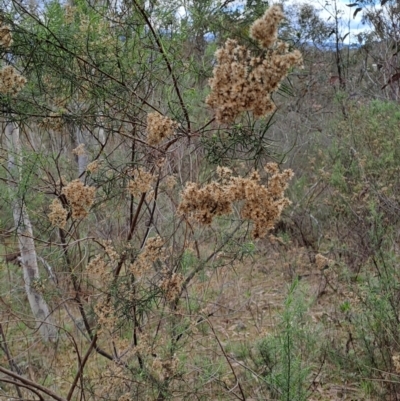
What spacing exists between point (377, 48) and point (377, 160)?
12.8 ft

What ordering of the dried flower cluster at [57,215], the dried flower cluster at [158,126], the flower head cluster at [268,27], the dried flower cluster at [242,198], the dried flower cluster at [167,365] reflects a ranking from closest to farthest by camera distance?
the flower head cluster at [268,27], the dried flower cluster at [242,198], the dried flower cluster at [158,126], the dried flower cluster at [57,215], the dried flower cluster at [167,365]

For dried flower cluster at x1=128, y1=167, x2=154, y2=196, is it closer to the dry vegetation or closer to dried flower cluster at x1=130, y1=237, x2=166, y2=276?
the dry vegetation

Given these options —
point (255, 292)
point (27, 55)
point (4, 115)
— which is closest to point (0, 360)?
point (255, 292)

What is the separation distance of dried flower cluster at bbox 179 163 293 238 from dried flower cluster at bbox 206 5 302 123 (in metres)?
0.19

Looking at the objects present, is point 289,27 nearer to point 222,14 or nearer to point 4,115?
point 222,14

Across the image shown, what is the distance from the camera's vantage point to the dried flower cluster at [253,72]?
3.57ft

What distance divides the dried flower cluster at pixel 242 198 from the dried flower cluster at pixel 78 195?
1.24 ft

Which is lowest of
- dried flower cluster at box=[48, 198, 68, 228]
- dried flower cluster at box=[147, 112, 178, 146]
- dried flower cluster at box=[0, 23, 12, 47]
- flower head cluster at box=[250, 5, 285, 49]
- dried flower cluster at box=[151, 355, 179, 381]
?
dried flower cluster at box=[151, 355, 179, 381]

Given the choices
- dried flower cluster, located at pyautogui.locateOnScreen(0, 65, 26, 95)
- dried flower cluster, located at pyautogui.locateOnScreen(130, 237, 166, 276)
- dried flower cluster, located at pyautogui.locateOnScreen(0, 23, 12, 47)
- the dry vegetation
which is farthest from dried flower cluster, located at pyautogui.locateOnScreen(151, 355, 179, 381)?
dried flower cluster, located at pyautogui.locateOnScreen(0, 23, 12, 47)

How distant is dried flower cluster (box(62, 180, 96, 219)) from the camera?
1.48 meters

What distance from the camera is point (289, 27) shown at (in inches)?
67.7

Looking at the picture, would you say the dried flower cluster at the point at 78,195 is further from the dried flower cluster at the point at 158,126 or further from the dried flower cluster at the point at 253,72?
the dried flower cluster at the point at 253,72

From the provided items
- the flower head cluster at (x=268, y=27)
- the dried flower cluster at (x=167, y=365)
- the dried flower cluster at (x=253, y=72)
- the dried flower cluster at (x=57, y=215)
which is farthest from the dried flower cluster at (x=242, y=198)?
the dried flower cluster at (x=167, y=365)

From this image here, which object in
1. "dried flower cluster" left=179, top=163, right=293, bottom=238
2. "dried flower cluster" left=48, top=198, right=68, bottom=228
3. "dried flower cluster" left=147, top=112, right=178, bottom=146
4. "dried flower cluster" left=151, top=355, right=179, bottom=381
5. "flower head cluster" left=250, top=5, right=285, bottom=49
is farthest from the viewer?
"dried flower cluster" left=151, top=355, right=179, bottom=381
